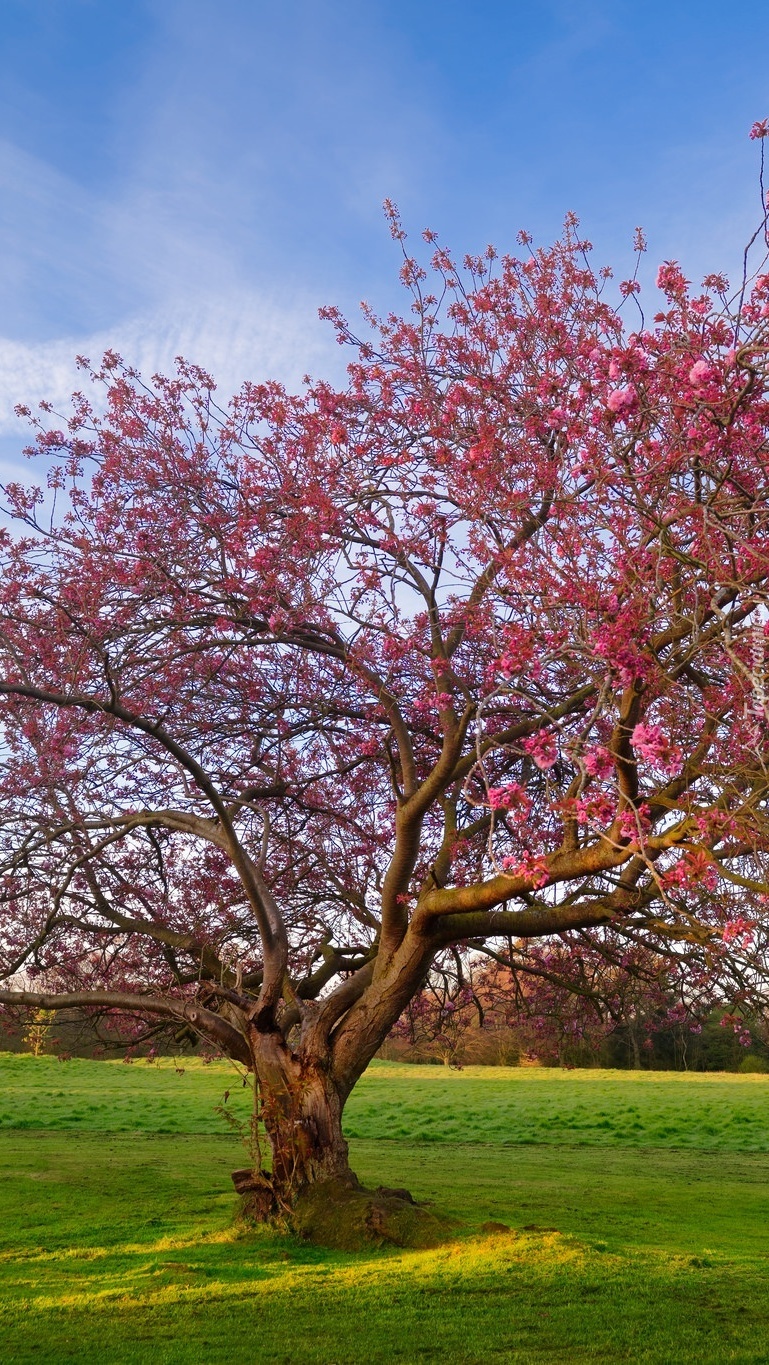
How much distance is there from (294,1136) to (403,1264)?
5.88 feet

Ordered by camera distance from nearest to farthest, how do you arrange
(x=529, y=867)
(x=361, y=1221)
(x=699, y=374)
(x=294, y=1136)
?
1. (x=529, y=867)
2. (x=699, y=374)
3. (x=361, y=1221)
4. (x=294, y=1136)

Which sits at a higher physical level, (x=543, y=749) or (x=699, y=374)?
(x=699, y=374)

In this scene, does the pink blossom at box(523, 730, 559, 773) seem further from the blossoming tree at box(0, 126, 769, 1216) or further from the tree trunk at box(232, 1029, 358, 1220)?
the tree trunk at box(232, 1029, 358, 1220)

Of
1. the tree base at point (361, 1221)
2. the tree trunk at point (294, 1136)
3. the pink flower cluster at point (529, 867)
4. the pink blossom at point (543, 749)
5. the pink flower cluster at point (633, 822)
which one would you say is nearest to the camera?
the pink flower cluster at point (529, 867)

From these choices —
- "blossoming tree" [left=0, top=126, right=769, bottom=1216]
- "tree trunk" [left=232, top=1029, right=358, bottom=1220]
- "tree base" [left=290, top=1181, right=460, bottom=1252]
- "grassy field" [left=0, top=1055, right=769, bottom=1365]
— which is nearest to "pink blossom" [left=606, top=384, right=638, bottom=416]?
"blossoming tree" [left=0, top=126, right=769, bottom=1216]

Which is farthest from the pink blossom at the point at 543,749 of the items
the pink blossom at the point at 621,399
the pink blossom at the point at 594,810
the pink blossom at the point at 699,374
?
the pink blossom at the point at 699,374

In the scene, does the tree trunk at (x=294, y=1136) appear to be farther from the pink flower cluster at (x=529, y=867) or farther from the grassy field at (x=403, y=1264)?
the pink flower cluster at (x=529, y=867)

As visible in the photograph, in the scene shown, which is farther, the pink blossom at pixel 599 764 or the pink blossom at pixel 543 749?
the pink blossom at pixel 599 764

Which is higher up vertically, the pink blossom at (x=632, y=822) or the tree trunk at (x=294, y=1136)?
the pink blossom at (x=632, y=822)

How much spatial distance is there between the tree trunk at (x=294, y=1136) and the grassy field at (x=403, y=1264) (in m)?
0.47

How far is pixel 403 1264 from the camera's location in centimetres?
809

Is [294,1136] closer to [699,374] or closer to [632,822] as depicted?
[632,822]

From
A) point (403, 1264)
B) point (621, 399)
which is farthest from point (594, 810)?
point (403, 1264)

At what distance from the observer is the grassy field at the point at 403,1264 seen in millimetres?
6422
